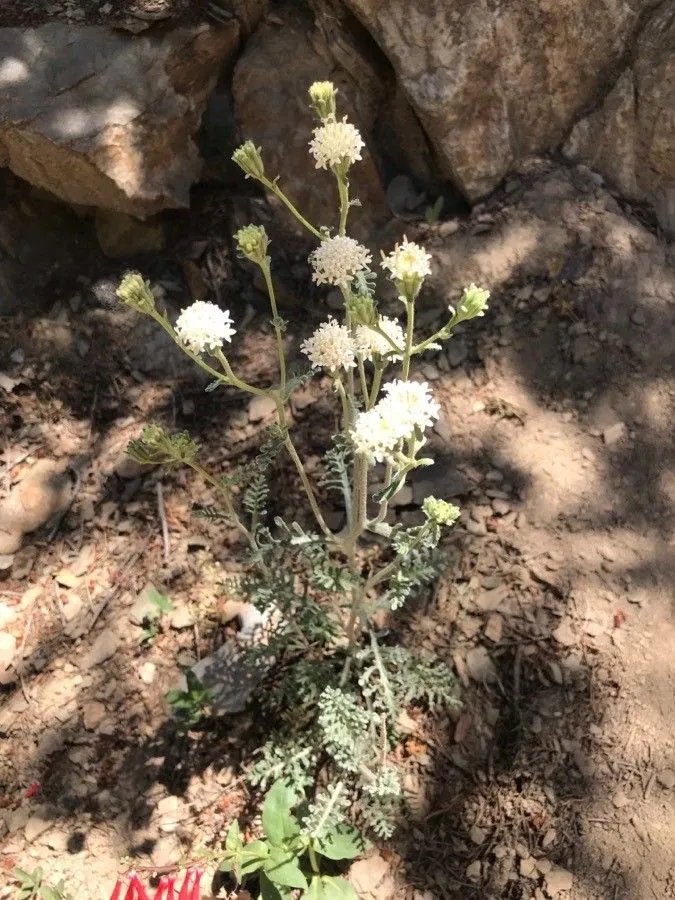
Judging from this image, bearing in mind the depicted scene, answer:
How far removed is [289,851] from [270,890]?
16 cm

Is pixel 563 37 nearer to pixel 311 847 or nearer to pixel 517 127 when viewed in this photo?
pixel 517 127

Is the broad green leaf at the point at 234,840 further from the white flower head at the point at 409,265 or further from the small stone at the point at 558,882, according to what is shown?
the white flower head at the point at 409,265

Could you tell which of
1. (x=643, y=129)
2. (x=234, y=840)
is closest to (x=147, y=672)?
(x=234, y=840)

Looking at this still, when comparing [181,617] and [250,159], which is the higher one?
[250,159]

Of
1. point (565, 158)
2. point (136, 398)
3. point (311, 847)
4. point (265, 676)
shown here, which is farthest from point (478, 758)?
point (565, 158)

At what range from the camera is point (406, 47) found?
12.6 feet

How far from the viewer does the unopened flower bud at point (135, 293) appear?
1957 mm

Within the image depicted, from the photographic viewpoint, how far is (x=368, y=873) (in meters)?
2.65

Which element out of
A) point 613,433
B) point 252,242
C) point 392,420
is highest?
point 252,242

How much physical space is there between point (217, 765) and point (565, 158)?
11.7 feet

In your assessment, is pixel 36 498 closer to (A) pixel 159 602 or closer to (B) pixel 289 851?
(A) pixel 159 602

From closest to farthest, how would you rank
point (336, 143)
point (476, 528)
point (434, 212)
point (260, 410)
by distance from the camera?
1. point (336, 143)
2. point (476, 528)
3. point (260, 410)
4. point (434, 212)

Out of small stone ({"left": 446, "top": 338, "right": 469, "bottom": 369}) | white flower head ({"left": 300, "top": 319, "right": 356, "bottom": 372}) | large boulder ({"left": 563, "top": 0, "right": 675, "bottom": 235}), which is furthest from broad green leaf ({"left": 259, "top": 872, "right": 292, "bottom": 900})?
large boulder ({"left": 563, "top": 0, "right": 675, "bottom": 235})

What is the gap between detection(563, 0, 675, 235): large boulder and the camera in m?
3.76
